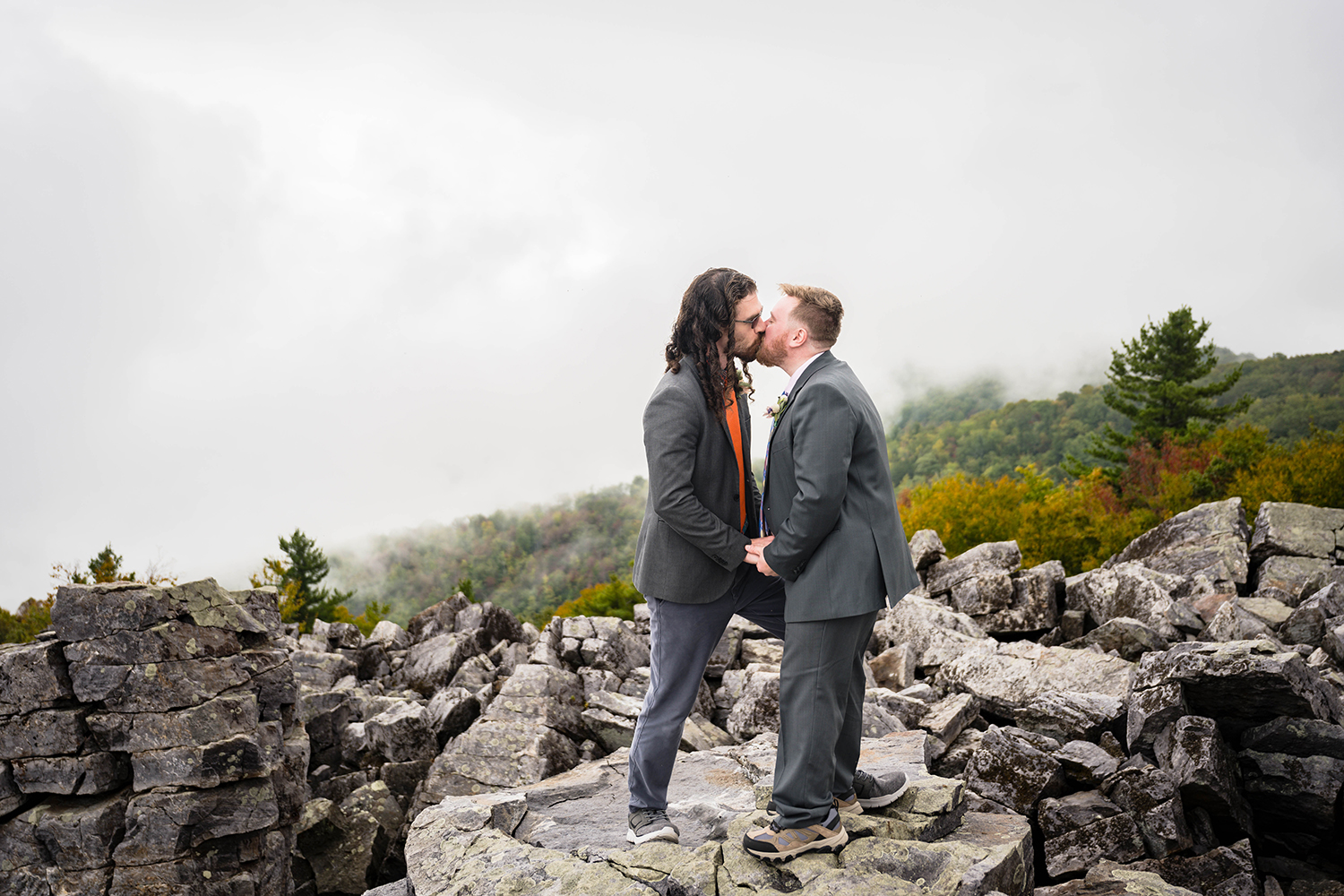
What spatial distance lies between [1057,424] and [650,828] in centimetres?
5221

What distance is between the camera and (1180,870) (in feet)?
15.8

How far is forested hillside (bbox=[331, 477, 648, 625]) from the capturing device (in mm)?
A: 67062

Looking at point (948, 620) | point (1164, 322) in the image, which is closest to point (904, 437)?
point (1164, 322)

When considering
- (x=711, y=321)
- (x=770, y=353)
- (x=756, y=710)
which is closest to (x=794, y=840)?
(x=770, y=353)

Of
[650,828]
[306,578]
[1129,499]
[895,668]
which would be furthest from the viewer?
[306,578]

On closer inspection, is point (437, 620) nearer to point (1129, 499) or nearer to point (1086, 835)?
point (1086, 835)

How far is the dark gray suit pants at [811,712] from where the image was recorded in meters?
3.57

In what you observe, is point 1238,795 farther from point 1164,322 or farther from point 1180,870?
point 1164,322

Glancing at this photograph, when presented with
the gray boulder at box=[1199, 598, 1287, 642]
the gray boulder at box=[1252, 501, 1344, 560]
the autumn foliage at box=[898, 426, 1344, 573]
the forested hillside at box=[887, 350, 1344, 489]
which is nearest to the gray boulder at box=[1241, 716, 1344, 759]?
the gray boulder at box=[1199, 598, 1287, 642]

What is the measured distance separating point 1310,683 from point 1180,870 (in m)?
1.80

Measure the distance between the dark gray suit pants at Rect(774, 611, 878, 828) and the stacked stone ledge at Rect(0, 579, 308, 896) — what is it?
6.78 meters

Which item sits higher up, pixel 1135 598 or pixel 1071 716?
pixel 1071 716

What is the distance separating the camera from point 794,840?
355 cm

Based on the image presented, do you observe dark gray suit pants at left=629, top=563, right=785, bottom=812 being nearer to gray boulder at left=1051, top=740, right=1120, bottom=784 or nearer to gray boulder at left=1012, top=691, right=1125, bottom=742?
gray boulder at left=1051, top=740, right=1120, bottom=784
